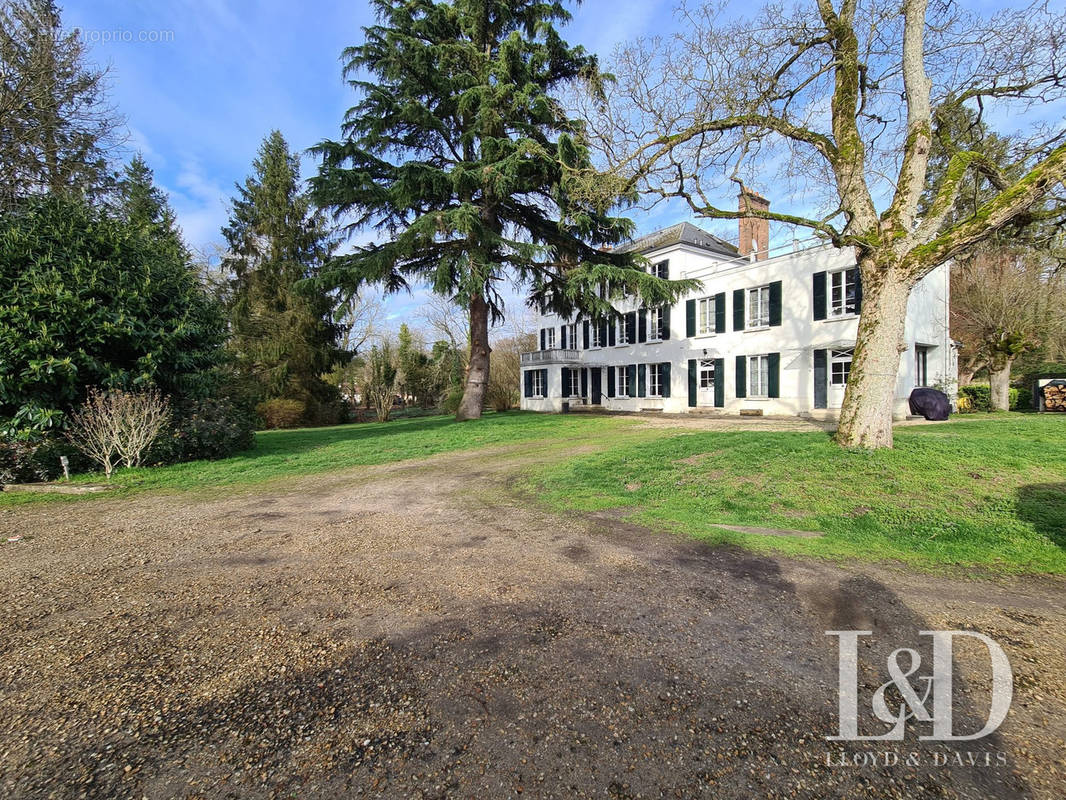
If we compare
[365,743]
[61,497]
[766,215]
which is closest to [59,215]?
[61,497]

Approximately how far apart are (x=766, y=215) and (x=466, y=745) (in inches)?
333

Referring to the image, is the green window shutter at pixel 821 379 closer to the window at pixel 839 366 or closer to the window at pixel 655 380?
the window at pixel 839 366

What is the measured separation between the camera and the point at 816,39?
307 inches

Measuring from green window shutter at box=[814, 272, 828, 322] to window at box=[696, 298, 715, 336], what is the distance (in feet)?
14.6

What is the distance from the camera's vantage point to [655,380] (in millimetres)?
23562

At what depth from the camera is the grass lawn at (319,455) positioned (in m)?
7.64

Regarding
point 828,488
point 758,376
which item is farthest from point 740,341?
point 828,488

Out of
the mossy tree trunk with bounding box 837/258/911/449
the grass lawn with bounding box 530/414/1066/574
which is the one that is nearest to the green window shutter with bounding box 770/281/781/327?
the grass lawn with bounding box 530/414/1066/574

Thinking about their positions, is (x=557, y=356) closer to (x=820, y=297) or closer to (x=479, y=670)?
(x=820, y=297)

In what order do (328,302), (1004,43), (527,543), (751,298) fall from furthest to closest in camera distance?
(328,302)
(751,298)
(1004,43)
(527,543)

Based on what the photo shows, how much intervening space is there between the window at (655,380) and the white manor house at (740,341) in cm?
5

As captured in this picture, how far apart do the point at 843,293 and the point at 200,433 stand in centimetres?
1959

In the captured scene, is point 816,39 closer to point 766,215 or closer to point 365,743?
point 766,215

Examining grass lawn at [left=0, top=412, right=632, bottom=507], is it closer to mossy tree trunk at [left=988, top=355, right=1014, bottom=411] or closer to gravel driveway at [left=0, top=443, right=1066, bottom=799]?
gravel driveway at [left=0, top=443, right=1066, bottom=799]
